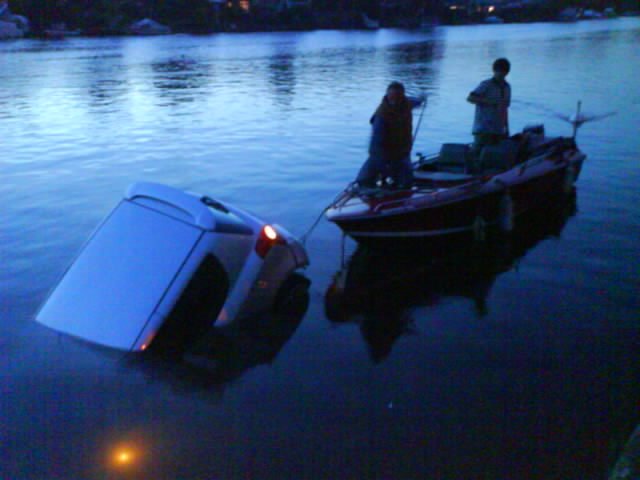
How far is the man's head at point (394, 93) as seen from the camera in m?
9.06

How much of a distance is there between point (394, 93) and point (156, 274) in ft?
15.3

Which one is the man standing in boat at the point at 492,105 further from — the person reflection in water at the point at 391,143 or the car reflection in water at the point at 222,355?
the car reflection in water at the point at 222,355

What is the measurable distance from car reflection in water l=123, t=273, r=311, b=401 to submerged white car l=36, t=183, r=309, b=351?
0.33 m

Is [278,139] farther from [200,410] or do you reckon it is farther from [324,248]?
[200,410]

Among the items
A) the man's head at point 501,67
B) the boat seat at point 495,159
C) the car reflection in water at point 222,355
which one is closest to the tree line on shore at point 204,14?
the man's head at point 501,67

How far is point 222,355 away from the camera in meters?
6.82

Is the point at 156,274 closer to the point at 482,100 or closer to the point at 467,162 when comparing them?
the point at 467,162

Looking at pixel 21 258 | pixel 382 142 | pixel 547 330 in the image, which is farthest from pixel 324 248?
pixel 21 258

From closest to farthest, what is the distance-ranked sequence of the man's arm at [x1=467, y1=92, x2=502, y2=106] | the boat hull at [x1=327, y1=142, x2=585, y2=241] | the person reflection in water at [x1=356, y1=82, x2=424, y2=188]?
1. the boat hull at [x1=327, y1=142, x2=585, y2=241]
2. the person reflection in water at [x1=356, y1=82, x2=424, y2=188]
3. the man's arm at [x1=467, y1=92, x2=502, y2=106]

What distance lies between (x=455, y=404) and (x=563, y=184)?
24.1 feet

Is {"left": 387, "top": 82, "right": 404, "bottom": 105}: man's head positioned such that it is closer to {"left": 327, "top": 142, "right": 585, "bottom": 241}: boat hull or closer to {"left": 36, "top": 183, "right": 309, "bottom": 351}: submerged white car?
{"left": 327, "top": 142, "right": 585, "bottom": 241}: boat hull

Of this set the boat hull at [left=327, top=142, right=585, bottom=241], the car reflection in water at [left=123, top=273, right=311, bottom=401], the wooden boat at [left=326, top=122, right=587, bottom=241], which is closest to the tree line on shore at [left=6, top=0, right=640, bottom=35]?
the wooden boat at [left=326, top=122, right=587, bottom=241]

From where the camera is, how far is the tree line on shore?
107625 mm

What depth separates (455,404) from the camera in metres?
6.00
